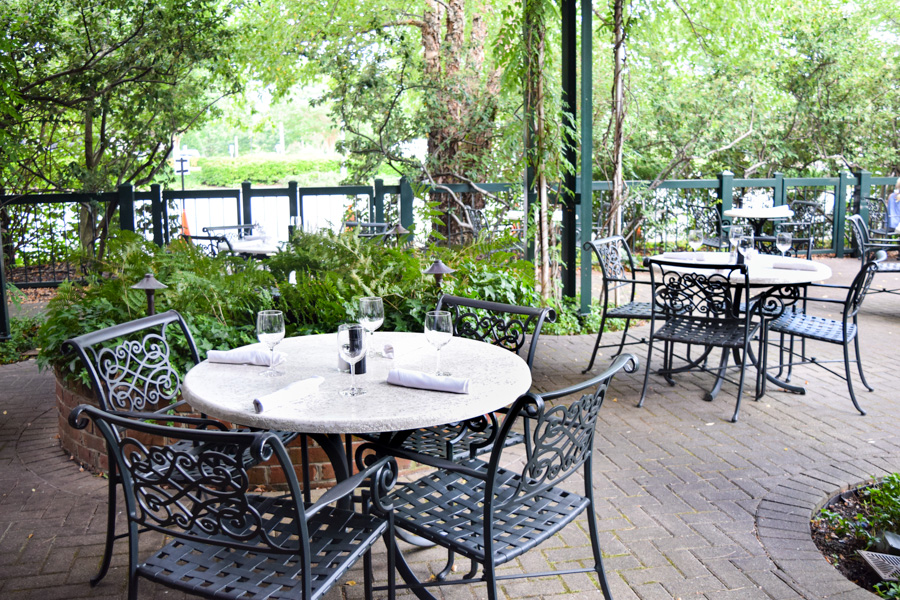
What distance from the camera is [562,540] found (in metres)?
3.05

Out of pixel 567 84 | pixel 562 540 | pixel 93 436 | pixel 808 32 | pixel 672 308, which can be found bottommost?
pixel 562 540

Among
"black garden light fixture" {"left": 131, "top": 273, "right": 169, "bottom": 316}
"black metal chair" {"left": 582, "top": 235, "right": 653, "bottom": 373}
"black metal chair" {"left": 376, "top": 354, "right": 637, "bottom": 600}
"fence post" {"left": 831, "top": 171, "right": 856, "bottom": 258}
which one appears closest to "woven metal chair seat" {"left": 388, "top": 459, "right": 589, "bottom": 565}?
"black metal chair" {"left": 376, "top": 354, "right": 637, "bottom": 600}

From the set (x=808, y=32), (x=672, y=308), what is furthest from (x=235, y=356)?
(x=808, y=32)

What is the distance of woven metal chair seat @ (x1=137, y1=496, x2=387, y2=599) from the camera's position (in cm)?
186

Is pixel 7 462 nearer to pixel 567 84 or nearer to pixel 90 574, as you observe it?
pixel 90 574

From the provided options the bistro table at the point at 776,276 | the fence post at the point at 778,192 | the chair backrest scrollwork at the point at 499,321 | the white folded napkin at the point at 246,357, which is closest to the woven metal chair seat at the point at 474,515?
the white folded napkin at the point at 246,357

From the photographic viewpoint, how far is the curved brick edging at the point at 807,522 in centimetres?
270

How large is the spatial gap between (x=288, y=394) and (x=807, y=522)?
7.50 ft

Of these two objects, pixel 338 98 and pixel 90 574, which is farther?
pixel 338 98

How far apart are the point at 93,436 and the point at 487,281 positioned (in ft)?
7.33

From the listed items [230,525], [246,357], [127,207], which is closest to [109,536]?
[246,357]

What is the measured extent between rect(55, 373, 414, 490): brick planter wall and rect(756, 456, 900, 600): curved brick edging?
164 cm

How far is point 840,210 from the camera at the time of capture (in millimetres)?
12219

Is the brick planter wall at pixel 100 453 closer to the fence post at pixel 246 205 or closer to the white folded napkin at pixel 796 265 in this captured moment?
the white folded napkin at pixel 796 265
